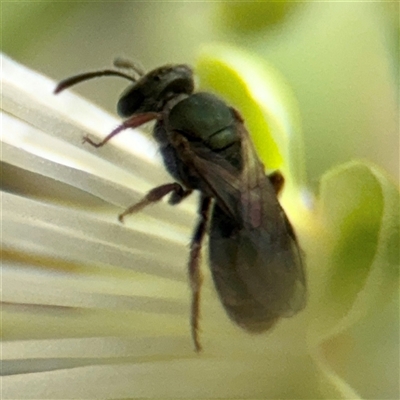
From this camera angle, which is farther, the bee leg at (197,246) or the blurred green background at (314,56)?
the blurred green background at (314,56)

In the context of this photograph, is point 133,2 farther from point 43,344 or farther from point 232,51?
point 43,344

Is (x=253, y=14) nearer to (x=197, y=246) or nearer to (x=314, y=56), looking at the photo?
(x=314, y=56)

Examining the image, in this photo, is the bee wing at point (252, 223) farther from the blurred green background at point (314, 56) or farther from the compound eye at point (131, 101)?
the blurred green background at point (314, 56)

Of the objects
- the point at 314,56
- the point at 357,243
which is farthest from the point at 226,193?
the point at 314,56

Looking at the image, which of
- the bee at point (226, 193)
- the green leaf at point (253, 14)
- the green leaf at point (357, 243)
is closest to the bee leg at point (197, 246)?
the bee at point (226, 193)

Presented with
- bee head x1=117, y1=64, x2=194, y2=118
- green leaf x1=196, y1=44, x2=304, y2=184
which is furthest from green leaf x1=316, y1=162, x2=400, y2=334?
bee head x1=117, y1=64, x2=194, y2=118

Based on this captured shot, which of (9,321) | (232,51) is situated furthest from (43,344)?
(232,51)
